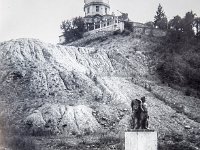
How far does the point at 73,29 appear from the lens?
214 feet

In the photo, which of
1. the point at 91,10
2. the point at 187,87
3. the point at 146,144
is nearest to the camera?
the point at 146,144

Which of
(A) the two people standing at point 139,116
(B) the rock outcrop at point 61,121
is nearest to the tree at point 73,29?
(B) the rock outcrop at point 61,121

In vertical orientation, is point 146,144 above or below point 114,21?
below

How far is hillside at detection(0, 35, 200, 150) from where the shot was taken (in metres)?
30.9

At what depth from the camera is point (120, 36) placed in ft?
186

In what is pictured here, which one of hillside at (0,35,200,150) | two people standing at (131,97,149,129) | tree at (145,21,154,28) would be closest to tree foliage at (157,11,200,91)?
hillside at (0,35,200,150)

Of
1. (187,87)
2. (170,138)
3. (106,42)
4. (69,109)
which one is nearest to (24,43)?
(106,42)

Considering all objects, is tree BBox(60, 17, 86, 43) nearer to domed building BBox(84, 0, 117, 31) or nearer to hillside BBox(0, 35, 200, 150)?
domed building BBox(84, 0, 117, 31)

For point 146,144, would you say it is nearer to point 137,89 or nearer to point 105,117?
point 105,117

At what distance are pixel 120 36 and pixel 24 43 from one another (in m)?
15.6

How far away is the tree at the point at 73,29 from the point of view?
64.9 metres

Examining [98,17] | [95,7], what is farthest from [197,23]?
[95,7]

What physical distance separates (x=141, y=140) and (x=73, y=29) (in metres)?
50.0

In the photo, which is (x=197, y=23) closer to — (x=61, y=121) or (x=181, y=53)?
(x=181, y=53)
